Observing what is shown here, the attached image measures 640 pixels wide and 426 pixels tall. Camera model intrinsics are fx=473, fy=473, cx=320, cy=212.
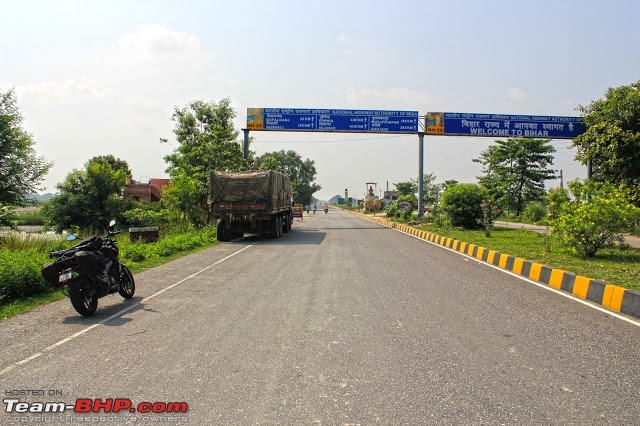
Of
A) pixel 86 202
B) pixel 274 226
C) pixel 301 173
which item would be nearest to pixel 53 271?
pixel 274 226

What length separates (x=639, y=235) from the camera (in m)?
19.0

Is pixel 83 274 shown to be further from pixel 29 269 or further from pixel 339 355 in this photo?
pixel 339 355

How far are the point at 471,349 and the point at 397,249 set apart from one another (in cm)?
1084

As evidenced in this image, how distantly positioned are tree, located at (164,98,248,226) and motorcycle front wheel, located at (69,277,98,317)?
18.4 m

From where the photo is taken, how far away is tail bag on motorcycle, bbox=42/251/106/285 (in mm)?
6340

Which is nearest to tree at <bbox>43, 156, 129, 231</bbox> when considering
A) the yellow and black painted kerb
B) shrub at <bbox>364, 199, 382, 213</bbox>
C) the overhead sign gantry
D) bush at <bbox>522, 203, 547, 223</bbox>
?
the overhead sign gantry

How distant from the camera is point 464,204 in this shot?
23.0 metres

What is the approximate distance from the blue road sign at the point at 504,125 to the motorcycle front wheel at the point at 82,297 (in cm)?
2651

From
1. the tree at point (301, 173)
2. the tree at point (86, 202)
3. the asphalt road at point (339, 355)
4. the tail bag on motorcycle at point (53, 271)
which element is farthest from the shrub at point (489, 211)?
the tree at point (301, 173)

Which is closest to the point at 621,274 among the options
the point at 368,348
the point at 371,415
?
the point at 368,348

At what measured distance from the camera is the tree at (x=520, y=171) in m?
42.0

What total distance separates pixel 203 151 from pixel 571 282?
2318 cm

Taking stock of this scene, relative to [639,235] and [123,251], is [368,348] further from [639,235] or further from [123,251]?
[639,235]

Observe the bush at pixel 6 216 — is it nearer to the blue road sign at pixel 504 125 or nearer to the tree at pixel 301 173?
the blue road sign at pixel 504 125
